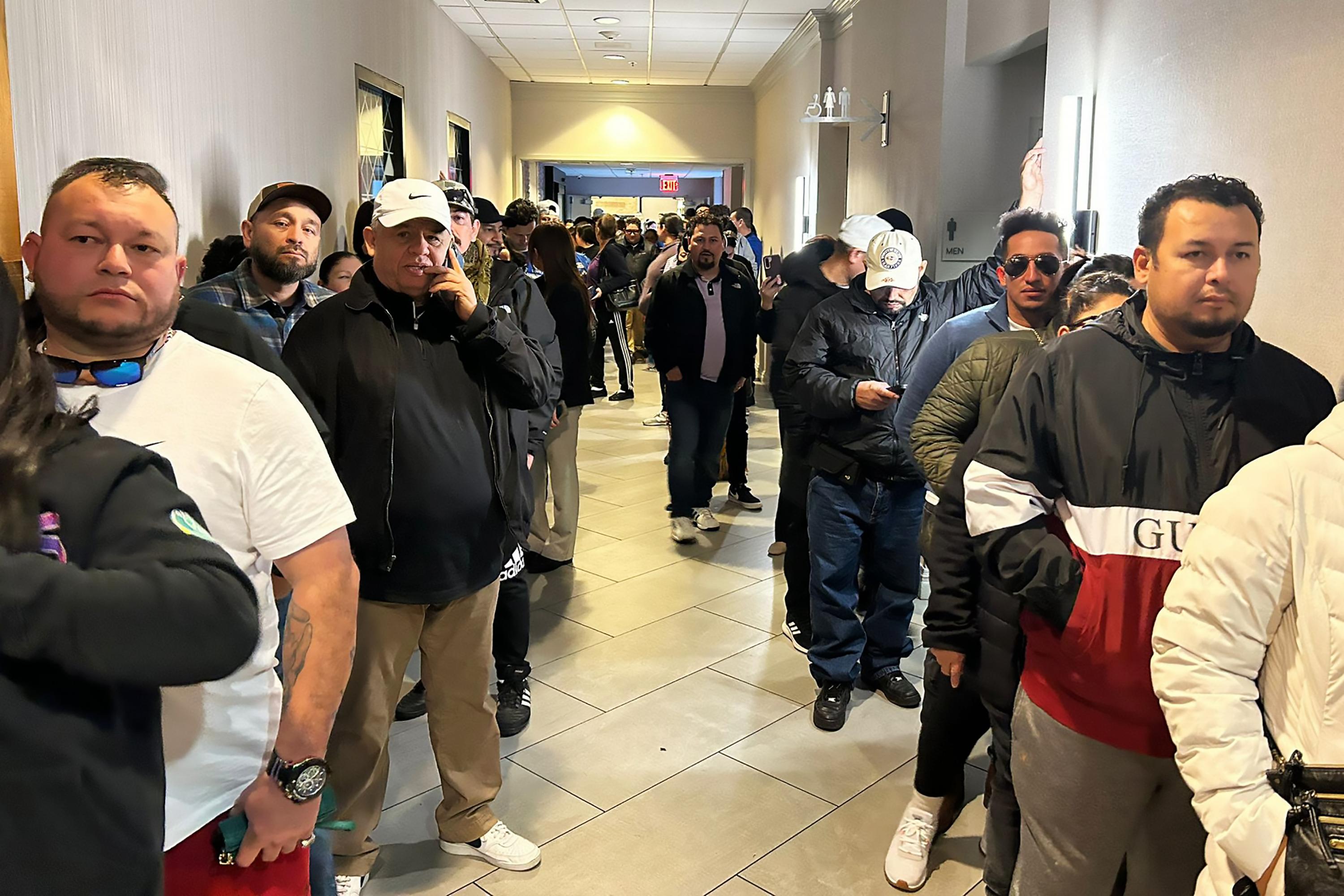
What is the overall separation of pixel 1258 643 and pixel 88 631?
1.37 m

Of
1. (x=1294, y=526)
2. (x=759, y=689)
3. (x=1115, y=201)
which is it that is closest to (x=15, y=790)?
(x=1294, y=526)

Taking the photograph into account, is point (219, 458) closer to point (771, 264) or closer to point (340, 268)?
point (340, 268)

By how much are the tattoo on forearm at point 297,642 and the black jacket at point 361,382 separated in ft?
2.66

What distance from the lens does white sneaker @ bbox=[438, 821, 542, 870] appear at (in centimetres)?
255

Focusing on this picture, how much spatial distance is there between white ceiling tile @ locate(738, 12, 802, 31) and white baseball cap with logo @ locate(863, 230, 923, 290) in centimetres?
613

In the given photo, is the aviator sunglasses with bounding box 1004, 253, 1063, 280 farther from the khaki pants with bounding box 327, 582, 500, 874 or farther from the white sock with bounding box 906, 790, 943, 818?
the khaki pants with bounding box 327, 582, 500, 874

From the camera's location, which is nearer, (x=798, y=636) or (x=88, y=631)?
(x=88, y=631)

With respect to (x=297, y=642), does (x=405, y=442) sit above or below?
above

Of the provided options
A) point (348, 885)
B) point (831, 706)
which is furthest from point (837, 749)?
point (348, 885)

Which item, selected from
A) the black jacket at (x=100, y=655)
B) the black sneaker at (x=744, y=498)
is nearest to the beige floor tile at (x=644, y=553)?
the black sneaker at (x=744, y=498)

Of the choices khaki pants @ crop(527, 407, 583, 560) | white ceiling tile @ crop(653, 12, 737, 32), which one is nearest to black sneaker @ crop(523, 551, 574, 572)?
khaki pants @ crop(527, 407, 583, 560)

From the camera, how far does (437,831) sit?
273cm

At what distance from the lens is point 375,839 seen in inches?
106

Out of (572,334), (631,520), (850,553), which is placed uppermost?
(572,334)
